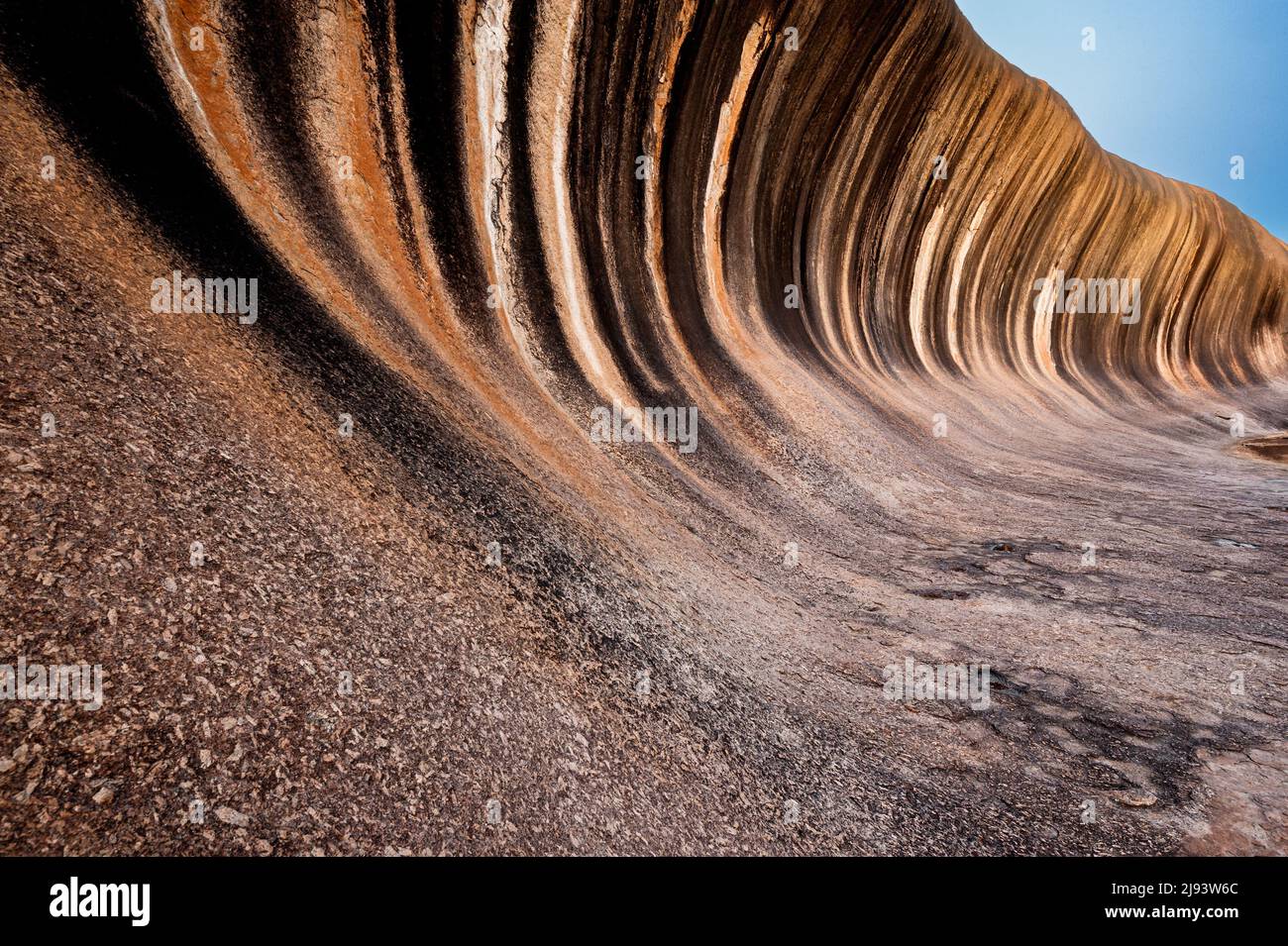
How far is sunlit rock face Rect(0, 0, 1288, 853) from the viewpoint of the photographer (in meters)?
1.53

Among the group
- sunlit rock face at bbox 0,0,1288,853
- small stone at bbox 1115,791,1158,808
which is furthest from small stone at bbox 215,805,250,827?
small stone at bbox 1115,791,1158,808

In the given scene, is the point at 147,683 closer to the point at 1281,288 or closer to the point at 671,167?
the point at 671,167

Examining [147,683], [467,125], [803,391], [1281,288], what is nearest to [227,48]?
[467,125]

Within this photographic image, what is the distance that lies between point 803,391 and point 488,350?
11.3ft

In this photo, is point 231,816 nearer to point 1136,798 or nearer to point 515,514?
point 515,514

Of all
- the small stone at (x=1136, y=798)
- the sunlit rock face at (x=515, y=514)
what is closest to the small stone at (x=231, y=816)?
the sunlit rock face at (x=515, y=514)

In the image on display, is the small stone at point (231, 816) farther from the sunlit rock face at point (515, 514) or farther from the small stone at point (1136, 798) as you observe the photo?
the small stone at point (1136, 798)

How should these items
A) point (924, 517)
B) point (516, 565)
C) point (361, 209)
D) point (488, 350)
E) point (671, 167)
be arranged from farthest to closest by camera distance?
point (671, 167) < point (924, 517) < point (488, 350) < point (361, 209) < point (516, 565)

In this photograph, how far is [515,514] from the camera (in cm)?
269

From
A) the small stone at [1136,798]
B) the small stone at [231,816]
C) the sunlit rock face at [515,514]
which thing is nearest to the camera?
the small stone at [231,816]

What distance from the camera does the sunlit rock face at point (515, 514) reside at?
1528 millimetres

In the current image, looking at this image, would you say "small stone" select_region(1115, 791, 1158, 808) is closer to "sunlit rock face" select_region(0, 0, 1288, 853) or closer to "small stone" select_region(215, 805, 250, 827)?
"sunlit rock face" select_region(0, 0, 1288, 853)

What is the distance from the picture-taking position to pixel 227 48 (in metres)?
3.42
